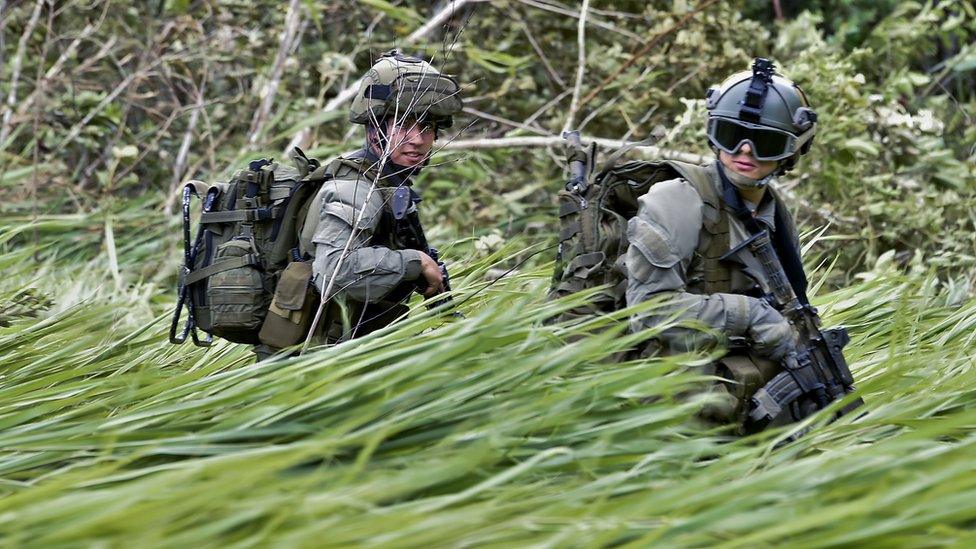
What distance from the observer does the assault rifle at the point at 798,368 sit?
3125 millimetres

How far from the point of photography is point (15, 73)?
725 cm

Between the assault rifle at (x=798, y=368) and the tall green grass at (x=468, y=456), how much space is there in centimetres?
11

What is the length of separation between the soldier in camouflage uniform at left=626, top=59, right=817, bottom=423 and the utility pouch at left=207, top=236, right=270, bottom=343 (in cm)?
116

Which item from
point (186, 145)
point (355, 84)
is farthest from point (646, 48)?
point (186, 145)

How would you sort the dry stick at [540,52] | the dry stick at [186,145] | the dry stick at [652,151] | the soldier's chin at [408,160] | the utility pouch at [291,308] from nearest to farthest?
1. the utility pouch at [291,308]
2. the soldier's chin at [408,160]
3. the dry stick at [652,151]
4. the dry stick at [540,52]
5. the dry stick at [186,145]

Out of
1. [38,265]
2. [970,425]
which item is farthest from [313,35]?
[970,425]

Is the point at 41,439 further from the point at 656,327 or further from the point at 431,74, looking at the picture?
the point at 431,74

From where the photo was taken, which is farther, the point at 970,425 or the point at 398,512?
the point at 970,425

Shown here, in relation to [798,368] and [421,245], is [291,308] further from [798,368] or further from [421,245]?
[798,368]

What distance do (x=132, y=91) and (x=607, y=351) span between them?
5236mm

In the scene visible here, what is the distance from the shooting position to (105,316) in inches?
164

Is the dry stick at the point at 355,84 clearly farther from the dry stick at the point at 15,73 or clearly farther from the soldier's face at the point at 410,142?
the soldier's face at the point at 410,142

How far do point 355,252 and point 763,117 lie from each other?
3.71ft

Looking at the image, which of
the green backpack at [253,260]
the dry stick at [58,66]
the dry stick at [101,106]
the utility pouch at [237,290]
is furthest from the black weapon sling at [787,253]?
the dry stick at [58,66]
